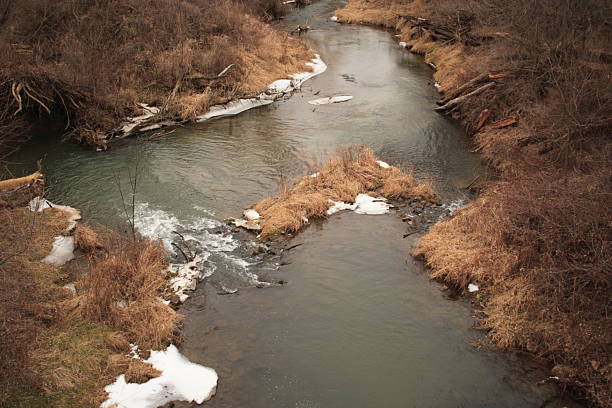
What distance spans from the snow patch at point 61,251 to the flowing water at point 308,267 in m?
1.54

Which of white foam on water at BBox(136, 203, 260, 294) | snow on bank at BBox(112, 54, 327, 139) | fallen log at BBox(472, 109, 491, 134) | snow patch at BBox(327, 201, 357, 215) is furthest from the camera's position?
snow on bank at BBox(112, 54, 327, 139)

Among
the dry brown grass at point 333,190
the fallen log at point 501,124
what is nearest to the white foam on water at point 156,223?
the dry brown grass at point 333,190

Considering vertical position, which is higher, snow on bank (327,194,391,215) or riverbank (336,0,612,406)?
riverbank (336,0,612,406)

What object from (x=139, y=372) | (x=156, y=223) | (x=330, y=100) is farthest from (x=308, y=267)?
(x=330, y=100)

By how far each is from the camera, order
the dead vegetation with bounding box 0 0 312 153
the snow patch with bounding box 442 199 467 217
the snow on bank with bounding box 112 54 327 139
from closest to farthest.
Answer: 1. the snow patch with bounding box 442 199 467 217
2. the dead vegetation with bounding box 0 0 312 153
3. the snow on bank with bounding box 112 54 327 139

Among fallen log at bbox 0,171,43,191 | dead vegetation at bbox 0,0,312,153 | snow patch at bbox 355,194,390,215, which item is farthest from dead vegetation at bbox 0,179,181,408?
dead vegetation at bbox 0,0,312,153

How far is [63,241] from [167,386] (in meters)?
5.35

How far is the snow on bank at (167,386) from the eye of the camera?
787cm

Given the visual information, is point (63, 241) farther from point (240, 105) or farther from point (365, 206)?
point (240, 105)

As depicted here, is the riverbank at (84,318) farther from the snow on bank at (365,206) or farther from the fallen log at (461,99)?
the fallen log at (461,99)

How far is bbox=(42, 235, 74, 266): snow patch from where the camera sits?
1109 centimetres

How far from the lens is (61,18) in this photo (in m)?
22.1

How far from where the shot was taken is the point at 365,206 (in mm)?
14086

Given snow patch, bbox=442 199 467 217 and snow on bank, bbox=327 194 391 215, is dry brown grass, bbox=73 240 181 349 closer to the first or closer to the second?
snow on bank, bbox=327 194 391 215
